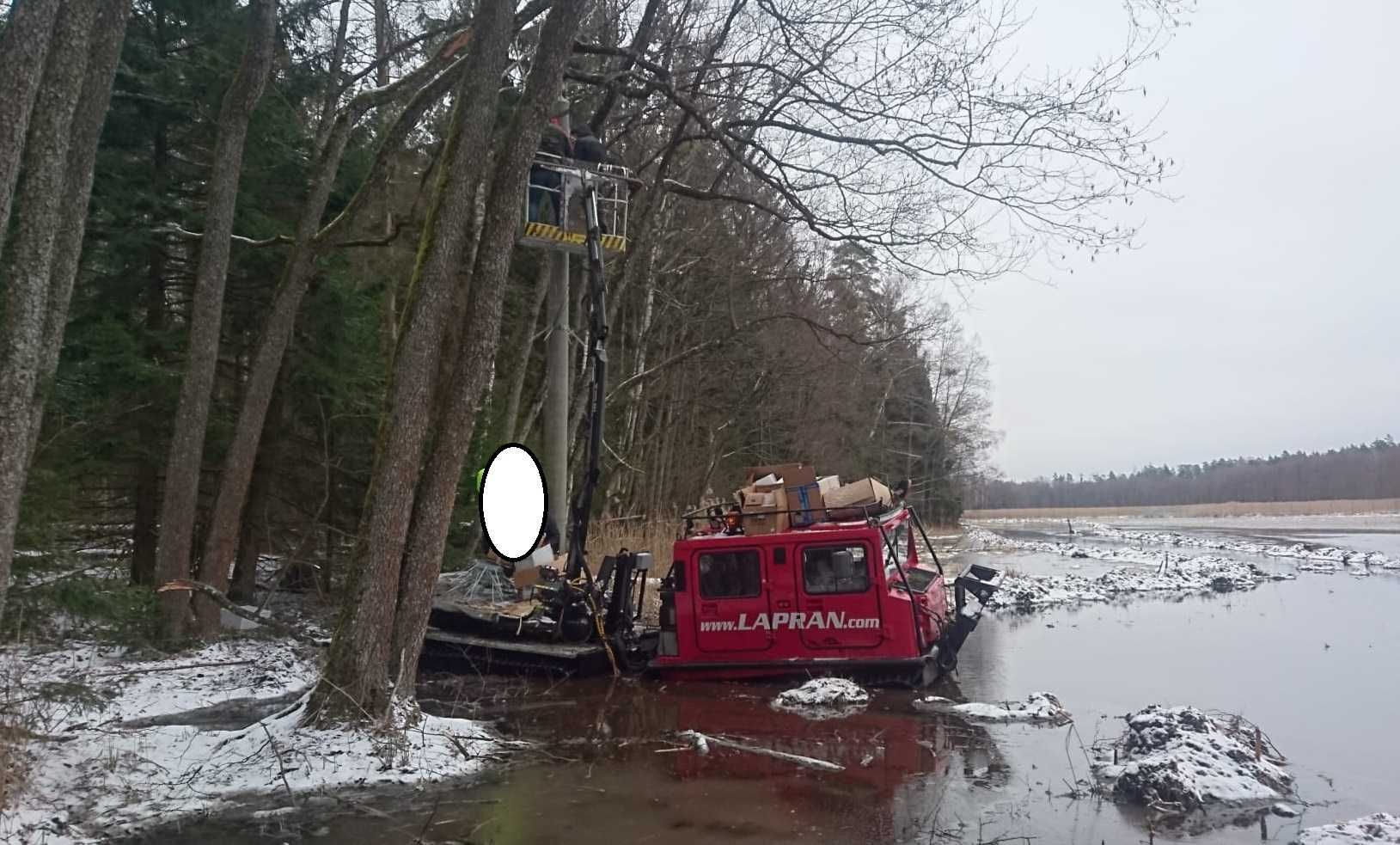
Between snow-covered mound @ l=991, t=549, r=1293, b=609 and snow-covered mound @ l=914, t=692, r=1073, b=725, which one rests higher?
snow-covered mound @ l=991, t=549, r=1293, b=609

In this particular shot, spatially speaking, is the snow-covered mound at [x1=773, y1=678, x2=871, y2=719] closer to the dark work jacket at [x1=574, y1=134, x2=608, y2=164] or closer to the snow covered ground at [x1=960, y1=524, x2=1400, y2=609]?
the dark work jacket at [x1=574, y1=134, x2=608, y2=164]

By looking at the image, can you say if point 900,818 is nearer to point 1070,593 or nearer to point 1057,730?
point 1057,730

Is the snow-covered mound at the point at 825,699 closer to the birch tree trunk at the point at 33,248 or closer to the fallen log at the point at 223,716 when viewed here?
the fallen log at the point at 223,716

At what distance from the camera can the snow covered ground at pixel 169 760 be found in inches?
260

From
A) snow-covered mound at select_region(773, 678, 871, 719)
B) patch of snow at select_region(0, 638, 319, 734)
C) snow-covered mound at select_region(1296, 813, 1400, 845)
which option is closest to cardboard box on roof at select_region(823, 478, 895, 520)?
snow-covered mound at select_region(773, 678, 871, 719)

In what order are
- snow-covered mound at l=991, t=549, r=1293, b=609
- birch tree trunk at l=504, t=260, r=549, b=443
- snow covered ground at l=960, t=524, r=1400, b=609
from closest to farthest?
birch tree trunk at l=504, t=260, r=549, b=443
snow-covered mound at l=991, t=549, r=1293, b=609
snow covered ground at l=960, t=524, r=1400, b=609

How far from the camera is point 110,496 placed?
1533cm

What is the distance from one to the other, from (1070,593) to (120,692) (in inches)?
788

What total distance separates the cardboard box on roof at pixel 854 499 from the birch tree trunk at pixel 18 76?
8.93 meters

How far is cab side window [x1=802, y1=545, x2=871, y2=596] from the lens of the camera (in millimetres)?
11641

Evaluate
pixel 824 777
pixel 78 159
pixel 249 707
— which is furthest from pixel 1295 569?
pixel 78 159

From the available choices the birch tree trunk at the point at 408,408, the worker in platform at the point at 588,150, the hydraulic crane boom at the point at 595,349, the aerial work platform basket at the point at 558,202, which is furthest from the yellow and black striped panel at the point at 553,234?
the birch tree trunk at the point at 408,408

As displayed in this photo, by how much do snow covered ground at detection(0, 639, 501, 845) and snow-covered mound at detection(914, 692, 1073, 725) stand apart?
16.1ft

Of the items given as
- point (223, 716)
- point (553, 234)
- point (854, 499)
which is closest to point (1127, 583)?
point (854, 499)
